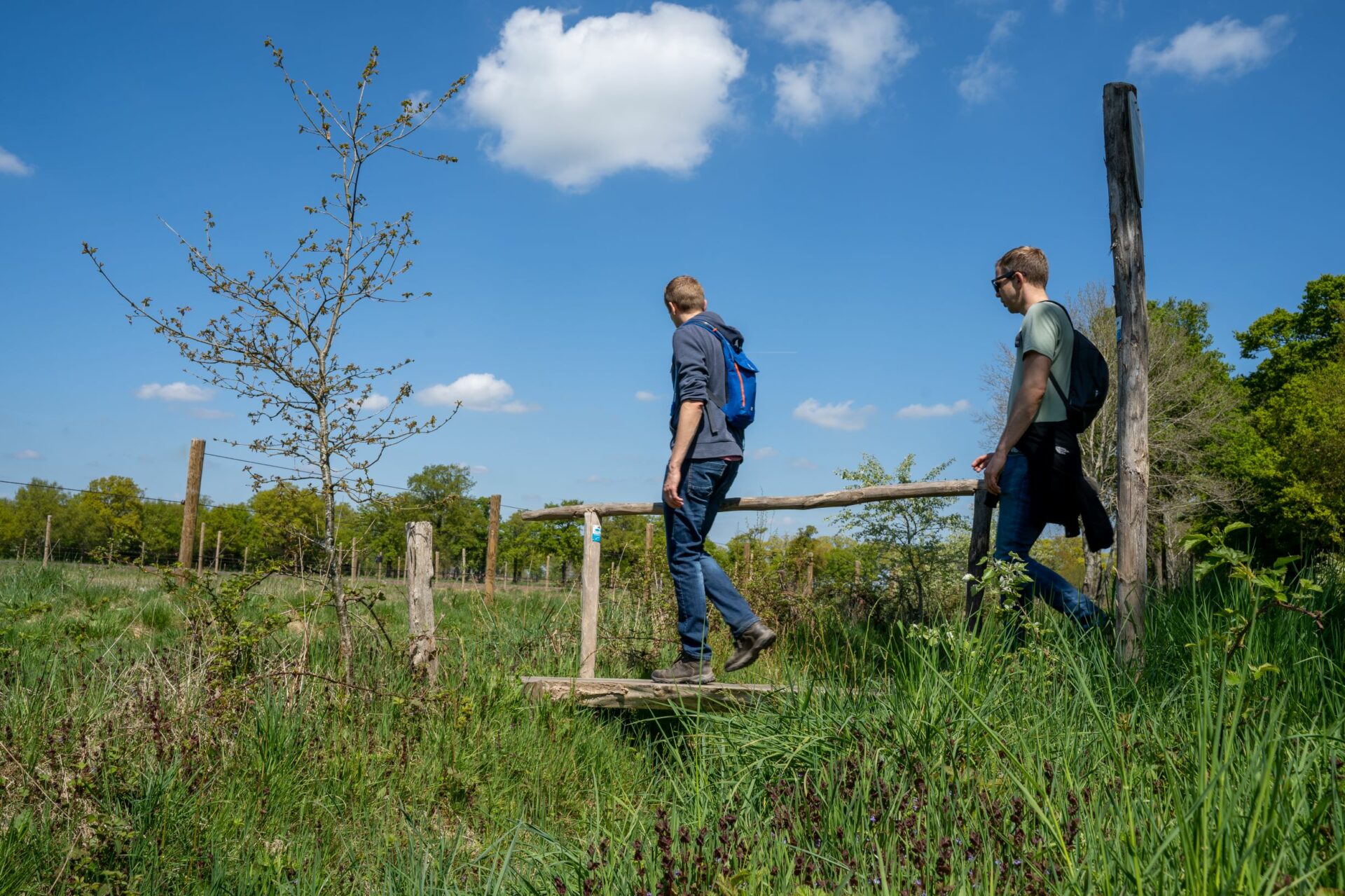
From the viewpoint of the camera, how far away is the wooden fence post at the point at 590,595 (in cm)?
576

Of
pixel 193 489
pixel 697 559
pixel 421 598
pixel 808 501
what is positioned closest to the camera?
pixel 697 559

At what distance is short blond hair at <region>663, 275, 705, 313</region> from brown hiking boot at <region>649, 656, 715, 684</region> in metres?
1.94

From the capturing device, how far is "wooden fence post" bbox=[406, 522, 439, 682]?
5379 mm

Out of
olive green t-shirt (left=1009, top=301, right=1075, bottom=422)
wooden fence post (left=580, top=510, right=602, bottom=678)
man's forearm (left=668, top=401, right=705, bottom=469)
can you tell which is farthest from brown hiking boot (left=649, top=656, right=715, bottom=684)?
olive green t-shirt (left=1009, top=301, right=1075, bottom=422)

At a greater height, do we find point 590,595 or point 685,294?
point 685,294

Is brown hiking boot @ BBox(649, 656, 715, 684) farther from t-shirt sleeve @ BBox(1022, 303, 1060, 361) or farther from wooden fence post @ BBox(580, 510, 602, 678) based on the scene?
t-shirt sleeve @ BBox(1022, 303, 1060, 361)

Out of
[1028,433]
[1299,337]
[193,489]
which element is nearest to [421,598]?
[1028,433]

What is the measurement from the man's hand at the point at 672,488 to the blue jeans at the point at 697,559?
37 mm

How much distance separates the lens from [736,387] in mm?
4996

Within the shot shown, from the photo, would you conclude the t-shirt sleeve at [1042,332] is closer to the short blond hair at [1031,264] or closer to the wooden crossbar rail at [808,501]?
the short blond hair at [1031,264]

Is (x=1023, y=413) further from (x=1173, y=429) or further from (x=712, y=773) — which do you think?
(x=1173, y=429)

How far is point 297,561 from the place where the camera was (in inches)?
222

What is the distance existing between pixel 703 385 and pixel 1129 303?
2.10 m

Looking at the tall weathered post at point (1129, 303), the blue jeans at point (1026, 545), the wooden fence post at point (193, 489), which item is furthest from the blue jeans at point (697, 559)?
the wooden fence post at point (193, 489)
